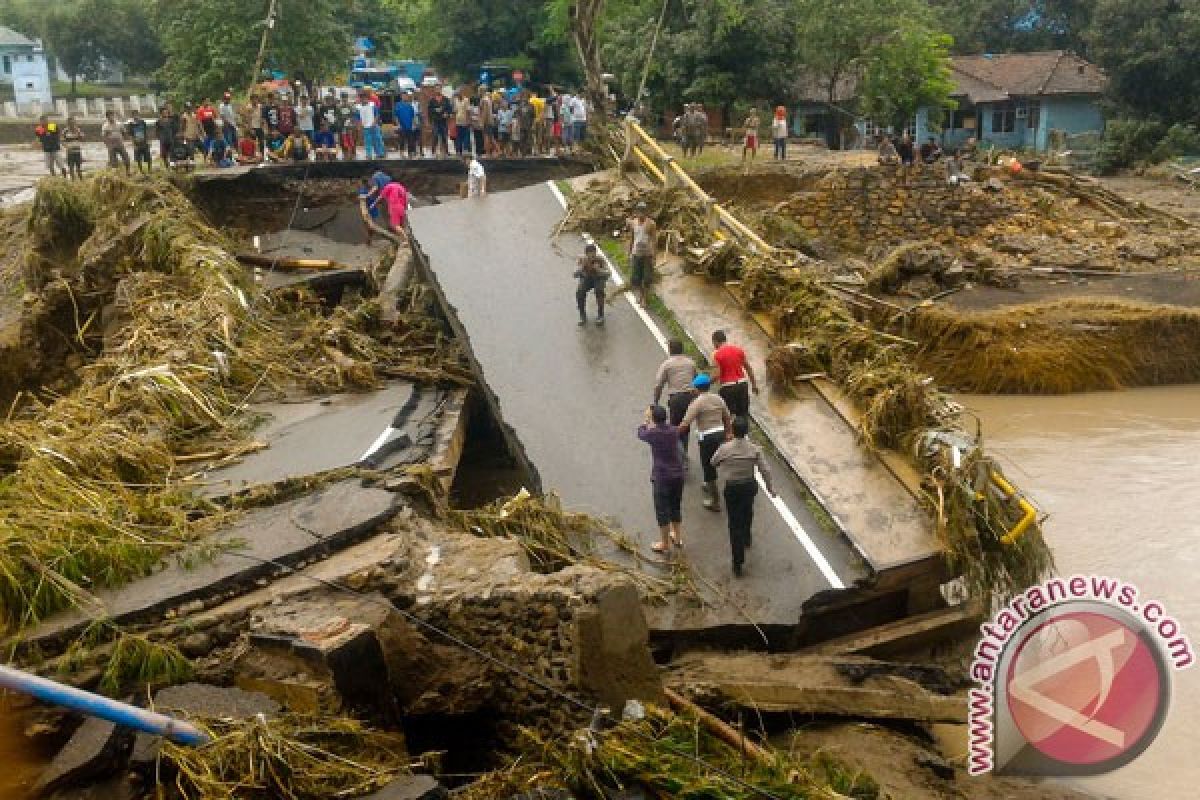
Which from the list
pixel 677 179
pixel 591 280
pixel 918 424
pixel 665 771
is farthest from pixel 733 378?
pixel 677 179

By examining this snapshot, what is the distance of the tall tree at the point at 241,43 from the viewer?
82.4ft

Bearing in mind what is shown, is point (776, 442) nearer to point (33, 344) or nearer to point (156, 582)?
point (156, 582)

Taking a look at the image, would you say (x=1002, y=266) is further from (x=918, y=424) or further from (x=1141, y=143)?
(x=1141, y=143)

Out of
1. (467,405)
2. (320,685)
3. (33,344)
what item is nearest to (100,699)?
(320,685)

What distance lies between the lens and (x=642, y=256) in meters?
12.9

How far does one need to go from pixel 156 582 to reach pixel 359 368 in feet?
16.8

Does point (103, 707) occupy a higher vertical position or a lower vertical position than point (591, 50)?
lower

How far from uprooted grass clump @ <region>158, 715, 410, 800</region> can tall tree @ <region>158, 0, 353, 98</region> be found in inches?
865

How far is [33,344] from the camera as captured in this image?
1434 centimetres

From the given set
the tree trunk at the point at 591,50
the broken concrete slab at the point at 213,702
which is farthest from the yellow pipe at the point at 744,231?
the broken concrete slab at the point at 213,702

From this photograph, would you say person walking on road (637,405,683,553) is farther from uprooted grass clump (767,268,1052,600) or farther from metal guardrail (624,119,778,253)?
metal guardrail (624,119,778,253)

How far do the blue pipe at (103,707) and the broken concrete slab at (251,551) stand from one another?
45.5 inches

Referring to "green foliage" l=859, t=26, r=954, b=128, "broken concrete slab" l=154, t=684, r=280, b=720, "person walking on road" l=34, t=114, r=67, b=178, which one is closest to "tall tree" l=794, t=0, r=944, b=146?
"green foliage" l=859, t=26, r=954, b=128

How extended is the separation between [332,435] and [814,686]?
5.29 metres
